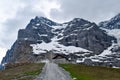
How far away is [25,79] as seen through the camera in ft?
178

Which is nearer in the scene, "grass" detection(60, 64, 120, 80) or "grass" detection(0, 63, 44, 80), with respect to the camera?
"grass" detection(60, 64, 120, 80)

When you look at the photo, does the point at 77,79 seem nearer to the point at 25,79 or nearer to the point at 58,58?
the point at 25,79

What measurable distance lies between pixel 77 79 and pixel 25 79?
892 centimetres

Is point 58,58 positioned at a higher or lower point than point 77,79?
higher

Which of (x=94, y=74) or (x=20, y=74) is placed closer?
(x=94, y=74)

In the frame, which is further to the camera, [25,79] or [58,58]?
[58,58]

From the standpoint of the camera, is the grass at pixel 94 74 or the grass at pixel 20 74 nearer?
the grass at pixel 94 74

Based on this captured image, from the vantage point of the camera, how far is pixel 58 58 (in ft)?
604

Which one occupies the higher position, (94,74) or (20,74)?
(20,74)

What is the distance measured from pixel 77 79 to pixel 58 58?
431ft

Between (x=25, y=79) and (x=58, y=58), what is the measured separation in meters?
130

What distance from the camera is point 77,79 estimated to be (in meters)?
53.0

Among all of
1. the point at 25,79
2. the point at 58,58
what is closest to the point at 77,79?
the point at 25,79
